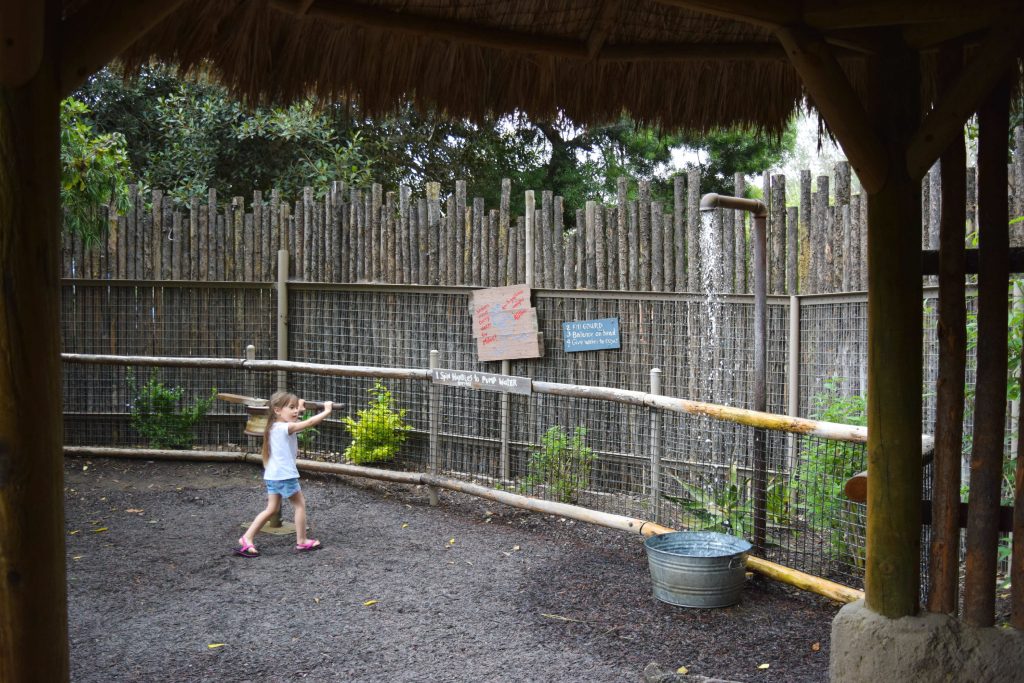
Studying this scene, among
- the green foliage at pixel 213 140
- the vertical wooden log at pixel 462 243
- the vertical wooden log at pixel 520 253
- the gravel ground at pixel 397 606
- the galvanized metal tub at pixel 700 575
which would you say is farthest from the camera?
the green foliage at pixel 213 140

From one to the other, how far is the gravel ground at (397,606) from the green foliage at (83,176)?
3.48m

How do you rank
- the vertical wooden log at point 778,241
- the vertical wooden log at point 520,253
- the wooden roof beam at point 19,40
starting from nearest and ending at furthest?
the wooden roof beam at point 19,40
the vertical wooden log at point 778,241
the vertical wooden log at point 520,253

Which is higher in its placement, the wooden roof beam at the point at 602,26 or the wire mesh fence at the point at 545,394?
the wooden roof beam at the point at 602,26

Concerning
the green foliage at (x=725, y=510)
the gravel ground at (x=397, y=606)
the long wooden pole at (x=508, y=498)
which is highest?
the green foliage at (x=725, y=510)

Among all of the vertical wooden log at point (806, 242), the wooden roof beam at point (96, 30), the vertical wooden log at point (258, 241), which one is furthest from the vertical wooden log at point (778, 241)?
the vertical wooden log at point (258, 241)

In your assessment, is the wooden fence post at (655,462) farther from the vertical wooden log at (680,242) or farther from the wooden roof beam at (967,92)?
the wooden roof beam at (967,92)

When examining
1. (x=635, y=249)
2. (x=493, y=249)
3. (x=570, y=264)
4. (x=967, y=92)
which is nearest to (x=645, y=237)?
(x=635, y=249)

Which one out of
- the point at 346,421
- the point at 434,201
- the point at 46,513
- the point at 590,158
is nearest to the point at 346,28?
the point at 46,513

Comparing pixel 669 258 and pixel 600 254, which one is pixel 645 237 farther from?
pixel 600 254

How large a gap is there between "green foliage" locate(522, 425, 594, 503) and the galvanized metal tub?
6.83 feet

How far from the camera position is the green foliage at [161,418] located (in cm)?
977

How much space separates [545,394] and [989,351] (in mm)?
4442

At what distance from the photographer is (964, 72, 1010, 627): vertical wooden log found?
3.56 m

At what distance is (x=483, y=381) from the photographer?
7676 millimetres
